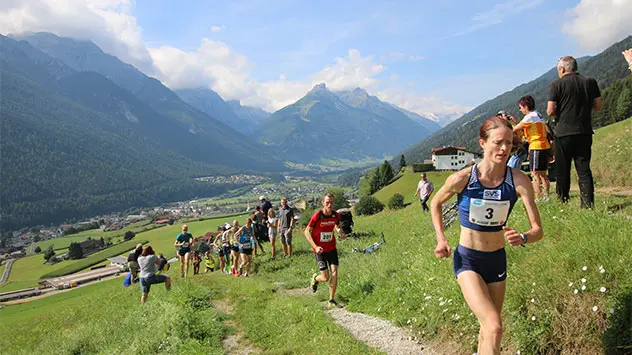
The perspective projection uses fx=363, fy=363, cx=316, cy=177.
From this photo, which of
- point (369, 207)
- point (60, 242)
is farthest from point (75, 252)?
point (369, 207)

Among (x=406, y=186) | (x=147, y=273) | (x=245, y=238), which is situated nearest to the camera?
(x=147, y=273)

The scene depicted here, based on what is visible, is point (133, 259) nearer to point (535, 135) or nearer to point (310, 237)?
point (310, 237)

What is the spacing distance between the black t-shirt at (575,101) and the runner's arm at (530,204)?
3.75m

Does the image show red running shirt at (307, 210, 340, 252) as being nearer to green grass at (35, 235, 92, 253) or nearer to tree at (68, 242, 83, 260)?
tree at (68, 242, 83, 260)

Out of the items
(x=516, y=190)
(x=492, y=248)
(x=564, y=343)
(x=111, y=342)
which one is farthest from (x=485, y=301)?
(x=111, y=342)

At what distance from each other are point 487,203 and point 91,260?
92626 mm

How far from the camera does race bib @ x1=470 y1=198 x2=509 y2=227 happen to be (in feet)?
12.4

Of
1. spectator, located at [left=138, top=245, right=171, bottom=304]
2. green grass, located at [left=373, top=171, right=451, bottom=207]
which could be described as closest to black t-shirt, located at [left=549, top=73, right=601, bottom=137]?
spectator, located at [left=138, top=245, right=171, bottom=304]

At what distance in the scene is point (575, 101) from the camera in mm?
6508

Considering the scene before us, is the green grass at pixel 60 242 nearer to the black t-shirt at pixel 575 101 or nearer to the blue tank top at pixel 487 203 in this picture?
the black t-shirt at pixel 575 101

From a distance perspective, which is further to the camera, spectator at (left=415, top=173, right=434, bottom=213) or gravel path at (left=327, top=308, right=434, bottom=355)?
spectator at (left=415, top=173, right=434, bottom=213)

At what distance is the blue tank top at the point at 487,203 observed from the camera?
3775 mm

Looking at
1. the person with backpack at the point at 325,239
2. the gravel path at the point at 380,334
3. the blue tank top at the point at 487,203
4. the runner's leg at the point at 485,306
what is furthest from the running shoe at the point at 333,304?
Answer: the blue tank top at the point at 487,203

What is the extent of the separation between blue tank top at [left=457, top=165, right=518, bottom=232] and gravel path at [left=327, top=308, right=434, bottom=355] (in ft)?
8.71
